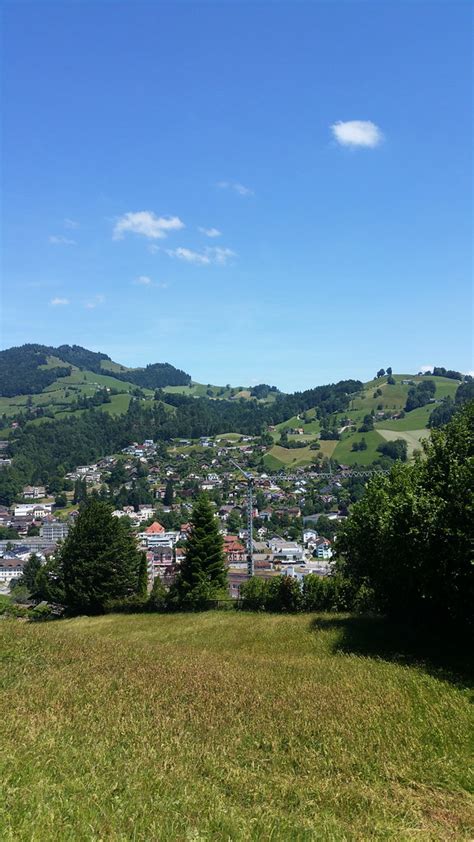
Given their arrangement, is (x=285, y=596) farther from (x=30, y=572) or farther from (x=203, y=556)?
(x=30, y=572)

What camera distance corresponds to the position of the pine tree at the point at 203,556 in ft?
139

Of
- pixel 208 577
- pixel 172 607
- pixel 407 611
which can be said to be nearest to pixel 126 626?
pixel 172 607

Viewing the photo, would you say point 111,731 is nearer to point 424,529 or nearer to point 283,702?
point 283,702

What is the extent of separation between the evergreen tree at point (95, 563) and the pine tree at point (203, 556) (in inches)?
226

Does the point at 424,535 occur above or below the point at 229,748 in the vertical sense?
above

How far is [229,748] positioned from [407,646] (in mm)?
12549

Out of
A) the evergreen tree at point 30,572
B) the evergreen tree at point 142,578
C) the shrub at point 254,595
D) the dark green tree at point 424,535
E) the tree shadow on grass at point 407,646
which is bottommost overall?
the evergreen tree at point 30,572

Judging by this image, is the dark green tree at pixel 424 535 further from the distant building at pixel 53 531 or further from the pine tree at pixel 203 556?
the distant building at pixel 53 531

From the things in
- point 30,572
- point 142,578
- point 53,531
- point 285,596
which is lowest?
point 30,572

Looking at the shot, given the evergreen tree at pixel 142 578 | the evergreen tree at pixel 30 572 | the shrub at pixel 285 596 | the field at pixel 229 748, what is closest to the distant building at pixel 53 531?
the evergreen tree at pixel 30 572

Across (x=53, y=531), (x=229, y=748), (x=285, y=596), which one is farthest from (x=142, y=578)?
(x=53, y=531)

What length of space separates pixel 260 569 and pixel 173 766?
388ft

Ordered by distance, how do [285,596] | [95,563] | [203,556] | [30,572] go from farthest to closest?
[30,572] < [95,563] < [203,556] < [285,596]

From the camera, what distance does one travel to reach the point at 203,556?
43.4 meters
